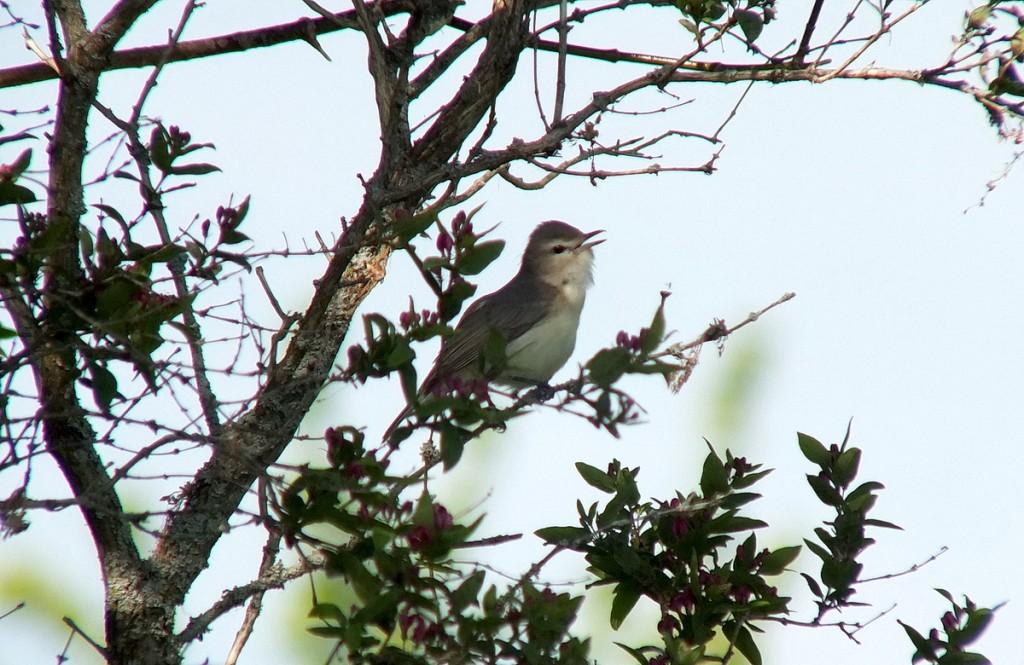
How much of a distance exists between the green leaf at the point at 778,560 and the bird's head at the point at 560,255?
11.7 feet

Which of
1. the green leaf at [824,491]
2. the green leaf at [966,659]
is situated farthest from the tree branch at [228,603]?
the green leaf at [966,659]

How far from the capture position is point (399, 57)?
3713 millimetres

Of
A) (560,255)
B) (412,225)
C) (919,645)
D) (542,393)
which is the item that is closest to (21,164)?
(412,225)

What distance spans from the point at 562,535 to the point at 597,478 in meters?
0.24

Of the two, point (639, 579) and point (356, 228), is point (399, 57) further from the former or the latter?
point (639, 579)

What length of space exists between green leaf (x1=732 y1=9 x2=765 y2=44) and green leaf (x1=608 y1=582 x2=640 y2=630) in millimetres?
2364

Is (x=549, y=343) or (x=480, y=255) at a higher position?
(x=549, y=343)

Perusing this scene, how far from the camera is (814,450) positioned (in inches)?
142

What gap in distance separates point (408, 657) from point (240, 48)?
262 cm

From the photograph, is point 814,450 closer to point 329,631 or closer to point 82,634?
point 329,631

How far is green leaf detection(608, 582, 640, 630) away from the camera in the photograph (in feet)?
11.7

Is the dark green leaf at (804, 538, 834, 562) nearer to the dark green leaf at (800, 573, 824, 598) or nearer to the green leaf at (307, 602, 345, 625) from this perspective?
the dark green leaf at (800, 573, 824, 598)

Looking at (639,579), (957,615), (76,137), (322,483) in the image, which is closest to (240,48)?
(76,137)

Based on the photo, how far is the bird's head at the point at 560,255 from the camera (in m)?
7.09
